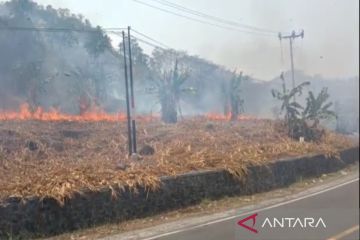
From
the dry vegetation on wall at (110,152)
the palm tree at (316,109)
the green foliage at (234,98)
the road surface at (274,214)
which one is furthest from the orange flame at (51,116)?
the road surface at (274,214)

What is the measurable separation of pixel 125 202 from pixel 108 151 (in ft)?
29.8

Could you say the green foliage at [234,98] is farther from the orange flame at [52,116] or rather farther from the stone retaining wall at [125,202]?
the stone retaining wall at [125,202]

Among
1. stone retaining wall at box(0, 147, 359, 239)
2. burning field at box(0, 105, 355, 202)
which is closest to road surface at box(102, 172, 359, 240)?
stone retaining wall at box(0, 147, 359, 239)

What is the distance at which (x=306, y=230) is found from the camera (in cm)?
763

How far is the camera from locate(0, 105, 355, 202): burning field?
11414mm

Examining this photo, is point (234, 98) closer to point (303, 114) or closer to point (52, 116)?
point (303, 114)

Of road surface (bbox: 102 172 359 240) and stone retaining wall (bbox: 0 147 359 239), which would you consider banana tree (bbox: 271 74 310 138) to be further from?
road surface (bbox: 102 172 359 240)

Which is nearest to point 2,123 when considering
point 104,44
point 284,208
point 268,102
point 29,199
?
point 104,44

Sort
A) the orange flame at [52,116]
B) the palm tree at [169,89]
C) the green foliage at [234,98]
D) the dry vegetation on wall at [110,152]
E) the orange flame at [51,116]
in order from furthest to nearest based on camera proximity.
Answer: the green foliage at [234,98] < the palm tree at [169,89] < the orange flame at [51,116] < the orange flame at [52,116] < the dry vegetation on wall at [110,152]

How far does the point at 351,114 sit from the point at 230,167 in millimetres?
46306

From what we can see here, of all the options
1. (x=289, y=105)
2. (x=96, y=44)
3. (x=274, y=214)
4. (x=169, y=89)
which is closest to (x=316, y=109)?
(x=289, y=105)

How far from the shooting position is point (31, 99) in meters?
29.4

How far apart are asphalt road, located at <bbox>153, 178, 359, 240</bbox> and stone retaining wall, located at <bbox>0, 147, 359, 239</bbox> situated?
1946 millimetres

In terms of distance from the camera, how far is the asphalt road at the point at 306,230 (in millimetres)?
7758
